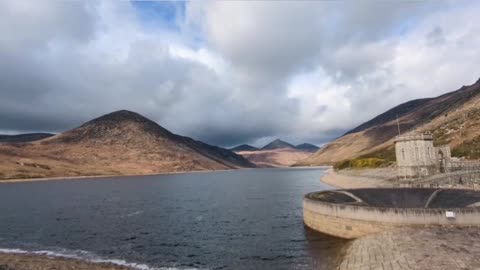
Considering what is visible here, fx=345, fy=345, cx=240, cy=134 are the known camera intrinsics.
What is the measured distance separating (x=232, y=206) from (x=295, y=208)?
13.8m

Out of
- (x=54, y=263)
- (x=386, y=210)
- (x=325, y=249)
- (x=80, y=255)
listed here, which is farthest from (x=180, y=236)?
(x=386, y=210)

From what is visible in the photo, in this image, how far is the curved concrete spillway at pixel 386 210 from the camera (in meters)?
30.1

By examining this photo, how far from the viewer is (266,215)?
54938 mm

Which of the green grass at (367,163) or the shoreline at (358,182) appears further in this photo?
the green grass at (367,163)

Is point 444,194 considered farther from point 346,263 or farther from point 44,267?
point 44,267

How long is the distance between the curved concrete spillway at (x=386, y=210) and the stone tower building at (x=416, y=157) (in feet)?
68.8

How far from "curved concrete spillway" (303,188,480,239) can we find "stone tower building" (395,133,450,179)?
2098cm

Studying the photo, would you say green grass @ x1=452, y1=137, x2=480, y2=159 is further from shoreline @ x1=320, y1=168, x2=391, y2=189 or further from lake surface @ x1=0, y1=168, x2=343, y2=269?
lake surface @ x1=0, y1=168, x2=343, y2=269

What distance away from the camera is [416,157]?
62562mm

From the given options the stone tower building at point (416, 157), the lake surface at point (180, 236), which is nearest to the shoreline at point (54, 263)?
the lake surface at point (180, 236)

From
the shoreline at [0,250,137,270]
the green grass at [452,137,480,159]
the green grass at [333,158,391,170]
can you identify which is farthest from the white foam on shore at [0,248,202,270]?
the green grass at [452,137,480,159]

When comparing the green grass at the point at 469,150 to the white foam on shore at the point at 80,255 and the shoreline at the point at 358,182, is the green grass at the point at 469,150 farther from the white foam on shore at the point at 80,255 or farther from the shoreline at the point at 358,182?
the white foam on shore at the point at 80,255

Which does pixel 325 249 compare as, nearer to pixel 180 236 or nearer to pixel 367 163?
pixel 180 236

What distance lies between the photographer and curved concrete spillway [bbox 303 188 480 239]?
3012 cm
